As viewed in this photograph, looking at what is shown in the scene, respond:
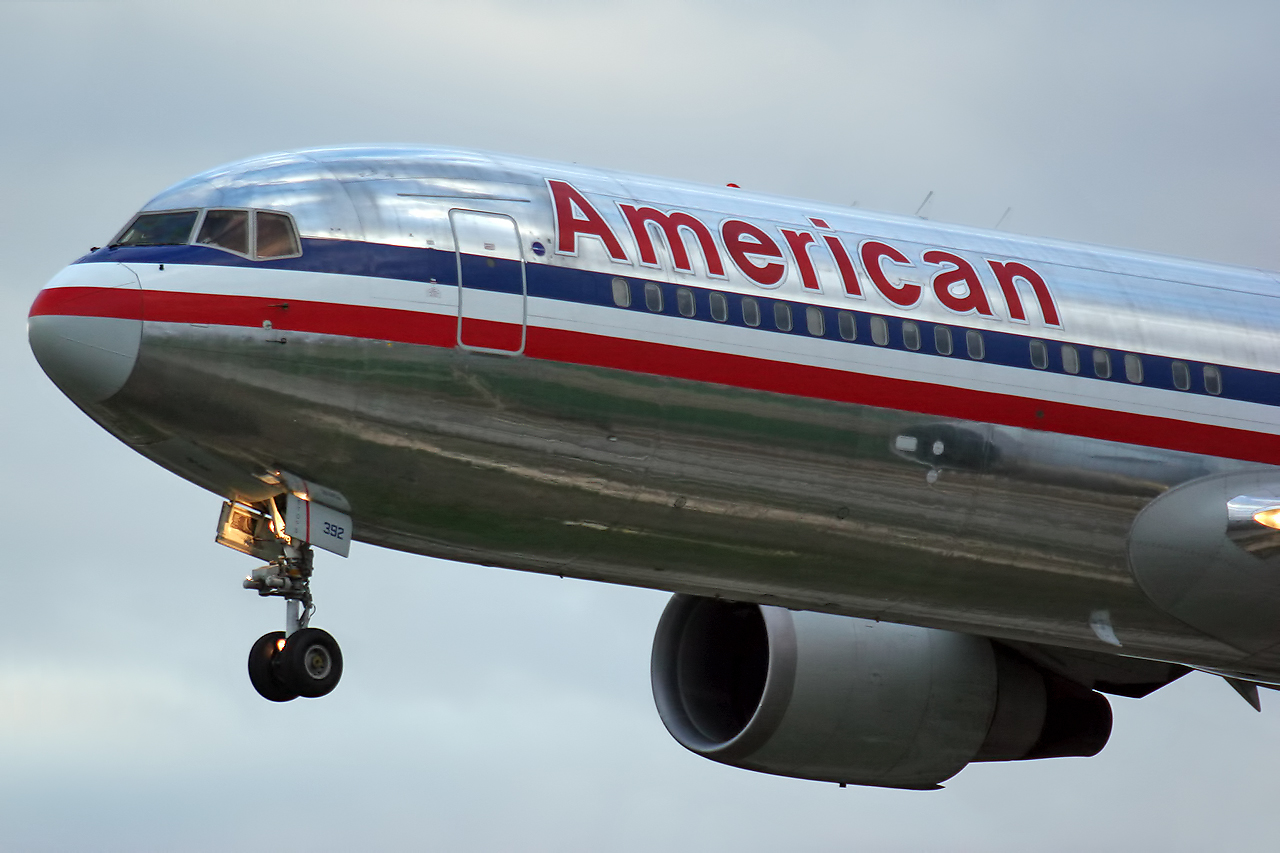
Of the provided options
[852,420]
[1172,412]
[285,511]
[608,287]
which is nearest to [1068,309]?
[1172,412]

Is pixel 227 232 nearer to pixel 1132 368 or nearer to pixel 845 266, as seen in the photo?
pixel 845 266

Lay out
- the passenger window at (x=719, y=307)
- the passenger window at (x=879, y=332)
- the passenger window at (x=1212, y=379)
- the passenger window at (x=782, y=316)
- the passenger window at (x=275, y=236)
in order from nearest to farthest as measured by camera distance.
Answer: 1. the passenger window at (x=275, y=236)
2. the passenger window at (x=719, y=307)
3. the passenger window at (x=782, y=316)
4. the passenger window at (x=879, y=332)
5. the passenger window at (x=1212, y=379)

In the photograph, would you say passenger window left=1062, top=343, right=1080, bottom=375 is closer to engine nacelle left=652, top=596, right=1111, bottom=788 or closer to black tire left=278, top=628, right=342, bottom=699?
engine nacelle left=652, top=596, right=1111, bottom=788

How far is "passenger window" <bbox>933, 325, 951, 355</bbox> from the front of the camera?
70.3ft

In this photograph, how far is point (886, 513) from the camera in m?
21.1

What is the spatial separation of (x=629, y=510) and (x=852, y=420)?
2357 millimetres

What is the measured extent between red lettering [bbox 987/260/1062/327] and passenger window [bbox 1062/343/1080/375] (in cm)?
31

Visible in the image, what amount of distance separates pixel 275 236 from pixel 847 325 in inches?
218

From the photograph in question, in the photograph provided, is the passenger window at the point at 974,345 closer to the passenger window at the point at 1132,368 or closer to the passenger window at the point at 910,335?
the passenger window at the point at 910,335

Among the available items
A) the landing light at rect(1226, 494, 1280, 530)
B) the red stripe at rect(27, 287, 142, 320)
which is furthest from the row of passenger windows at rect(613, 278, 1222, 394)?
the red stripe at rect(27, 287, 142, 320)

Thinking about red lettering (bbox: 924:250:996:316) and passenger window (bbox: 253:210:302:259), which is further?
red lettering (bbox: 924:250:996:316)

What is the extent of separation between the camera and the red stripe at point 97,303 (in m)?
18.5

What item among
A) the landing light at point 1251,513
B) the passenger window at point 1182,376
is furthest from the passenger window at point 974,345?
the landing light at point 1251,513

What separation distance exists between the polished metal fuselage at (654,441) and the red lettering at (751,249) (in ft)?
0.69
